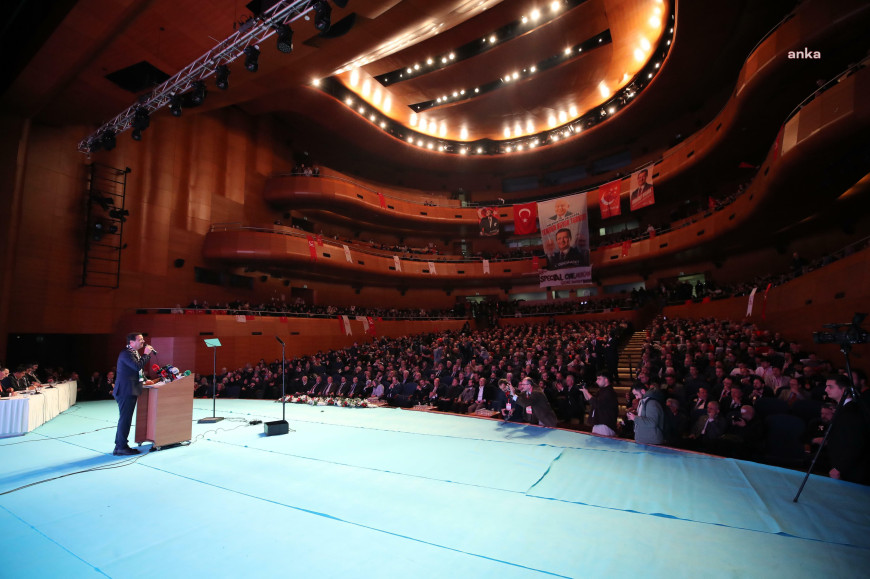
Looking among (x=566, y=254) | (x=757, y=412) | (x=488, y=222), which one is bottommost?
(x=757, y=412)

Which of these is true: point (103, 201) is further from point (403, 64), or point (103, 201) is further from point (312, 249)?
point (403, 64)

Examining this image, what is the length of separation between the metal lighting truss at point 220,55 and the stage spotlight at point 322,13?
0.27m

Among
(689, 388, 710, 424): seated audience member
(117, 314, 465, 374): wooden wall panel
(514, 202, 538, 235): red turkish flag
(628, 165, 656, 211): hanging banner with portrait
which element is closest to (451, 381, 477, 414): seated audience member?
(689, 388, 710, 424): seated audience member

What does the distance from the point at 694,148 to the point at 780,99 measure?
5.32m

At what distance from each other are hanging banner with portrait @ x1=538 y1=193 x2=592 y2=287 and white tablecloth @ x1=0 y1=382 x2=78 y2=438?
14199 millimetres

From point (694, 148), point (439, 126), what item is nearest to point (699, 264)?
point (694, 148)

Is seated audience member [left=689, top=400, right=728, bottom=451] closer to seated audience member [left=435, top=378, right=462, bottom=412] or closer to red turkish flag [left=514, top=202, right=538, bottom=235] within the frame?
seated audience member [left=435, top=378, right=462, bottom=412]

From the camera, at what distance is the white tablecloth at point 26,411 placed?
645cm

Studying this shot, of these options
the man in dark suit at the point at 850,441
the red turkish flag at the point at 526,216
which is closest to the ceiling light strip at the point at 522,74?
the red turkish flag at the point at 526,216

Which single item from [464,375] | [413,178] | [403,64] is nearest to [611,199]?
[403,64]

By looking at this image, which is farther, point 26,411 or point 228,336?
point 228,336

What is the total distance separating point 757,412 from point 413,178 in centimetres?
2606

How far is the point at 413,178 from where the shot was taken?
2859 cm

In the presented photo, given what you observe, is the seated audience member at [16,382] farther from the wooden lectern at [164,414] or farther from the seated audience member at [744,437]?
the seated audience member at [744,437]
